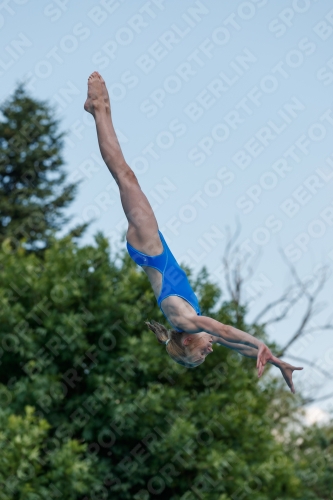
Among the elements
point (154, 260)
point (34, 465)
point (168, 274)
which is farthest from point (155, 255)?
point (34, 465)

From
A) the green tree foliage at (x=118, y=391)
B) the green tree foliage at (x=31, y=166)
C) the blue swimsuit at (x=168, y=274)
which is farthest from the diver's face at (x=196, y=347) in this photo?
the green tree foliage at (x=31, y=166)

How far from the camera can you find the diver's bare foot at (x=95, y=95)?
5801 mm

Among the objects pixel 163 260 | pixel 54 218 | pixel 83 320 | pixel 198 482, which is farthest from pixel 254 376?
pixel 54 218

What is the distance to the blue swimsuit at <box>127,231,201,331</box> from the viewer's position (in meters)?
5.47

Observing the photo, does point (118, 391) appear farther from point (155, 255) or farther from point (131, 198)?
point (131, 198)

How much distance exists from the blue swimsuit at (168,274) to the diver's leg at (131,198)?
0.05m

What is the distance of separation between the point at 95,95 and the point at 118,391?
713 centimetres

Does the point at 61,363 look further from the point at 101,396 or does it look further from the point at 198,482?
the point at 198,482

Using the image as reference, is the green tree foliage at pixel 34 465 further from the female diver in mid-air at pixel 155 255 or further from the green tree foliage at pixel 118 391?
the female diver in mid-air at pixel 155 255

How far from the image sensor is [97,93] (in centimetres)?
588

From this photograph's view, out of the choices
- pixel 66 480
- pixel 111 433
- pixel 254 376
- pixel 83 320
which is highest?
pixel 254 376

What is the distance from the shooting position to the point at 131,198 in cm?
554

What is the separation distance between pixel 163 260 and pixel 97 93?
4.68 ft

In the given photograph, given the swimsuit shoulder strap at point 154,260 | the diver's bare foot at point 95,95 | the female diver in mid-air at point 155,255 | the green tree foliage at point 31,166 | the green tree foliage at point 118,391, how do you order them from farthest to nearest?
the green tree foliage at point 31,166
the green tree foliage at point 118,391
the diver's bare foot at point 95,95
the swimsuit shoulder strap at point 154,260
the female diver in mid-air at point 155,255
